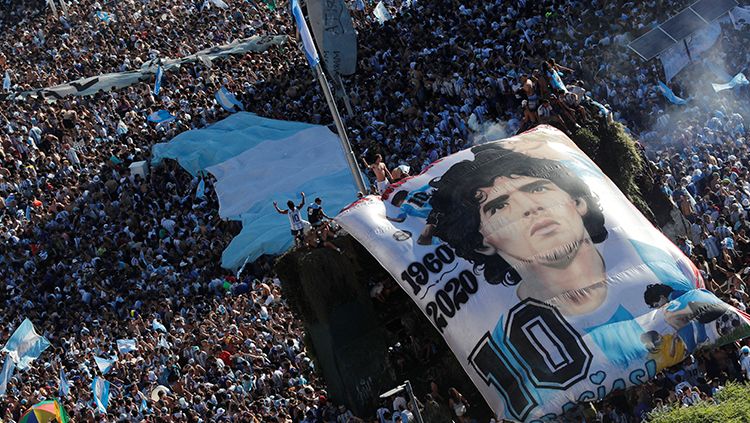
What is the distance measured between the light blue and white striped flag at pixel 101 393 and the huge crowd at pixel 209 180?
0.80ft

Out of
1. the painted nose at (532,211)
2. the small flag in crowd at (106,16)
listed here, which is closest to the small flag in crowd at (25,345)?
the painted nose at (532,211)

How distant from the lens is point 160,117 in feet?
142

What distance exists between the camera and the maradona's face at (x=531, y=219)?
23891mm

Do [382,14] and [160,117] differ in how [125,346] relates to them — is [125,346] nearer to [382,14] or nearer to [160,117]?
[160,117]

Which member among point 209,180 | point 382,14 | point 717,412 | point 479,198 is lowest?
point 717,412

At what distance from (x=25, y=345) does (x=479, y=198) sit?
47.2ft

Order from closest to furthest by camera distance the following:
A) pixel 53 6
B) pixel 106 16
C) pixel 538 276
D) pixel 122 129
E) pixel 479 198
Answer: pixel 538 276 → pixel 479 198 → pixel 122 129 → pixel 106 16 → pixel 53 6

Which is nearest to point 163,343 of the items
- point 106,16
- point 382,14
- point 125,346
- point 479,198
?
point 125,346

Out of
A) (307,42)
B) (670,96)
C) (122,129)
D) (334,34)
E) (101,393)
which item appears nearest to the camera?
(307,42)

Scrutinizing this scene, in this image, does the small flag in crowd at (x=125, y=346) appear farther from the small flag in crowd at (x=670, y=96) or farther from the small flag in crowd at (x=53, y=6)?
the small flag in crowd at (x=53, y=6)

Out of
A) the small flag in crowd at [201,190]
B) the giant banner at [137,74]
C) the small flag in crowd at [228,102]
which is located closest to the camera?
the small flag in crowd at [201,190]

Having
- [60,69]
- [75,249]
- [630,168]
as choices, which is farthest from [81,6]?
[630,168]

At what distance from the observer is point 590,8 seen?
39.3m

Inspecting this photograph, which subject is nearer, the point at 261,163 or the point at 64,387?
the point at 64,387
